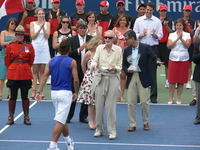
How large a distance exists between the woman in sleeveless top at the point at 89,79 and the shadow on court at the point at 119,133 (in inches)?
13.8

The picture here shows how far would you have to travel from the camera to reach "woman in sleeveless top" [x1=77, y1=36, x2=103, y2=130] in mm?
11500

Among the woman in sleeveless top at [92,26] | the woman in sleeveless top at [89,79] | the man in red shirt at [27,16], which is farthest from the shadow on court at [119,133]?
the man in red shirt at [27,16]

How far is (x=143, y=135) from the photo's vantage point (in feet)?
37.3

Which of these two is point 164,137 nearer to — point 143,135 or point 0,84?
point 143,135

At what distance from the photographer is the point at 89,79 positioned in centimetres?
1171

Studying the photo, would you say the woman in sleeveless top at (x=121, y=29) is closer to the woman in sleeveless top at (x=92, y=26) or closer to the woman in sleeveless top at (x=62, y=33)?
the woman in sleeveless top at (x=92, y=26)

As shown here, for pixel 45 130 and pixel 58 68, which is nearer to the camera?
pixel 58 68

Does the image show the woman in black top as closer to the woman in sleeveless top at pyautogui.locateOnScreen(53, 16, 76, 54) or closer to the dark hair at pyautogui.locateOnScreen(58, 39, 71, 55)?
the woman in sleeveless top at pyautogui.locateOnScreen(53, 16, 76, 54)

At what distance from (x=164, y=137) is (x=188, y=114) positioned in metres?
2.40

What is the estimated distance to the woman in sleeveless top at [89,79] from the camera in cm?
1150

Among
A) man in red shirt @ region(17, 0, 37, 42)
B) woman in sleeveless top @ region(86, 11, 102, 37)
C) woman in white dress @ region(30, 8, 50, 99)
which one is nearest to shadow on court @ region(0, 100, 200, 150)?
woman in white dress @ region(30, 8, 50, 99)

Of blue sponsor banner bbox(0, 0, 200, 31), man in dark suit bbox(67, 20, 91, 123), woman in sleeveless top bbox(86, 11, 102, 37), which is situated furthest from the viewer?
blue sponsor banner bbox(0, 0, 200, 31)

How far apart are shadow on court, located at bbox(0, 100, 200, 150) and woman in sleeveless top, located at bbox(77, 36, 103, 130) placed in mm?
351

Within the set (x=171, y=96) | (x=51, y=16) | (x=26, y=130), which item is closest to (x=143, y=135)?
(x=26, y=130)
